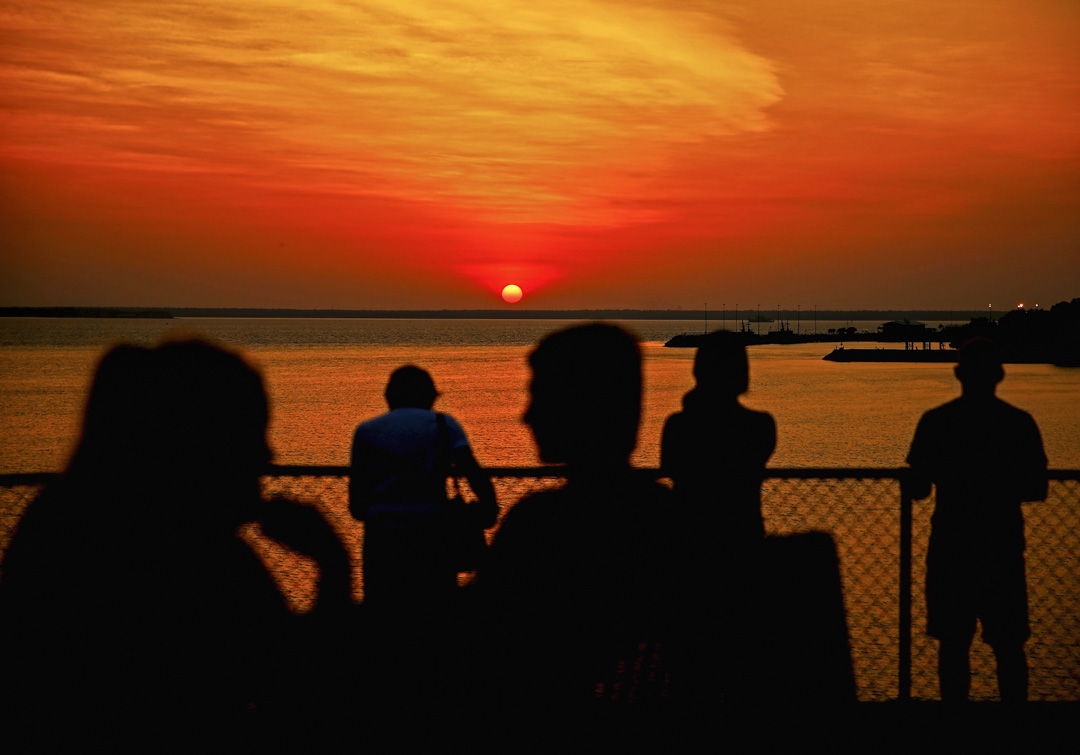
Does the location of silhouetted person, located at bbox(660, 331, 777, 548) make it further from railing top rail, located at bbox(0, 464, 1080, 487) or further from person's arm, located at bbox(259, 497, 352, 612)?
person's arm, located at bbox(259, 497, 352, 612)

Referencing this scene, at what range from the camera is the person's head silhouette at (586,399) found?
6.43 feet

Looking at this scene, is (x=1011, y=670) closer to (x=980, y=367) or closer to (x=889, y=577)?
(x=980, y=367)

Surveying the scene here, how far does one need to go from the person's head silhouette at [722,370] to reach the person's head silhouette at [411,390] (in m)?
1.27

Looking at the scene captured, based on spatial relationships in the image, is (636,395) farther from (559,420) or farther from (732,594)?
(732,594)

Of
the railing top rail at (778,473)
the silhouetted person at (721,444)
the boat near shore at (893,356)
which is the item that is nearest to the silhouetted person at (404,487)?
the railing top rail at (778,473)

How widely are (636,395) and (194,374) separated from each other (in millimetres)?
942

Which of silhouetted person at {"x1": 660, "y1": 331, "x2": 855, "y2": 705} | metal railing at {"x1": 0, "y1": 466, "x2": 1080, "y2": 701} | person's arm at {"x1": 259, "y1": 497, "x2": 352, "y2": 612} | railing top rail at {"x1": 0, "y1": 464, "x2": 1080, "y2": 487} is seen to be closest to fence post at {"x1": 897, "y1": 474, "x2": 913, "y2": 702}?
metal railing at {"x1": 0, "y1": 466, "x2": 1080, "y2": 701}

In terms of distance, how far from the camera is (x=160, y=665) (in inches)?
75.4

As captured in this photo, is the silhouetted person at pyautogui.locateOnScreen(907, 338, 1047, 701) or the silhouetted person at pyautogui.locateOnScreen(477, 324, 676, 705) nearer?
the silhouetted person at pyautogui.locateOnScreen(477, 324, 676, 705)

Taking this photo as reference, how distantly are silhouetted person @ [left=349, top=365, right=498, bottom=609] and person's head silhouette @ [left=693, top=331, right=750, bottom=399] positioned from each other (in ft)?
3.29

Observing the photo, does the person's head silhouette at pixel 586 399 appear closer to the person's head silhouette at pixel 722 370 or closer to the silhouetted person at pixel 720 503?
the silhouetted person at pixel 720 503

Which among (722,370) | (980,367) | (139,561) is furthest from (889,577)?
(139,561)

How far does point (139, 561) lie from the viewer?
6.21 feet

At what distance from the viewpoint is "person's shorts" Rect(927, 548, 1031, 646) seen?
13.1 ft
